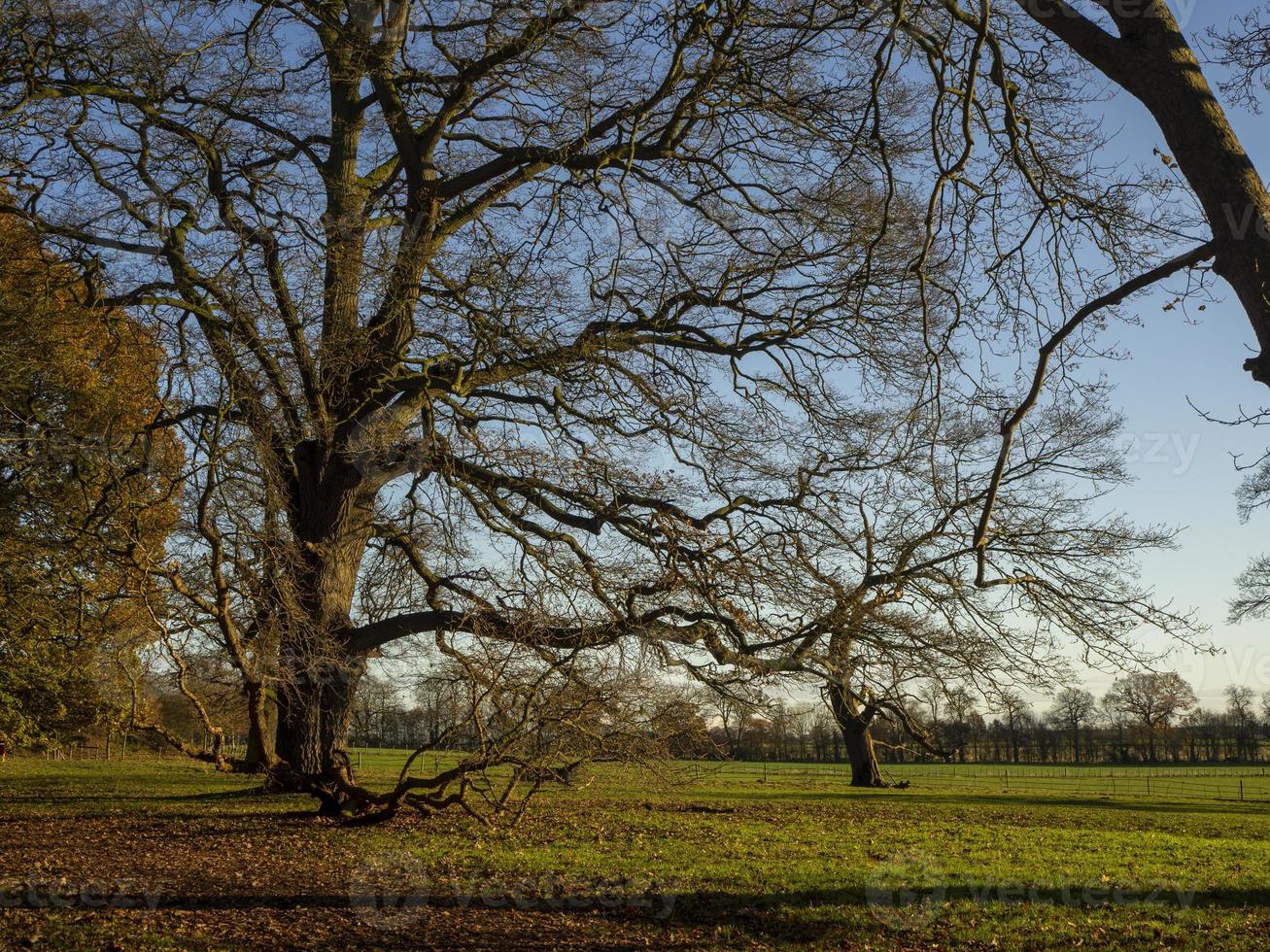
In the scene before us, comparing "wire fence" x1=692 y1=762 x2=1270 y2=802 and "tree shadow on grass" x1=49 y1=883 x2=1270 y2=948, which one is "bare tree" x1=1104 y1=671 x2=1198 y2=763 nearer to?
"tree shadow on grass" x1=49 y1=883 x2=1270 y2=948

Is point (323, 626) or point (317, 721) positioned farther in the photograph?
point (317, 721)

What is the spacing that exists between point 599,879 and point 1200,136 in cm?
737

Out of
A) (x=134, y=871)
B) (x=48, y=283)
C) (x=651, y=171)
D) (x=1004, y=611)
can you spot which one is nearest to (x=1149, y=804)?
(x=1004, y=611)

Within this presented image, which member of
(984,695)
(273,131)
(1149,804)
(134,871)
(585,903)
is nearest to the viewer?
(585,903)

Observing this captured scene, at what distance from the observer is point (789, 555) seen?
11.8 metres

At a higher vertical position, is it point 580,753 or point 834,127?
point 834,127

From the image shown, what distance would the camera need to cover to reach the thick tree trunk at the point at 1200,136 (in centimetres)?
403

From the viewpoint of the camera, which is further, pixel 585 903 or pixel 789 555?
pixel 789 555

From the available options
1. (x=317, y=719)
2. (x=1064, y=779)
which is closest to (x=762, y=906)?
(x=317, y=719)

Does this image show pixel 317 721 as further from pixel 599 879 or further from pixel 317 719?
pixel 599 879

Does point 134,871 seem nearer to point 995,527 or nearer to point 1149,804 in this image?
point 995,527

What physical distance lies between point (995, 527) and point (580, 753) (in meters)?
5.47

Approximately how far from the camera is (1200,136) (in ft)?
13.8

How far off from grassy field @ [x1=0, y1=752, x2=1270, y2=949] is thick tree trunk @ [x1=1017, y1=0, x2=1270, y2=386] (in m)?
5.15
